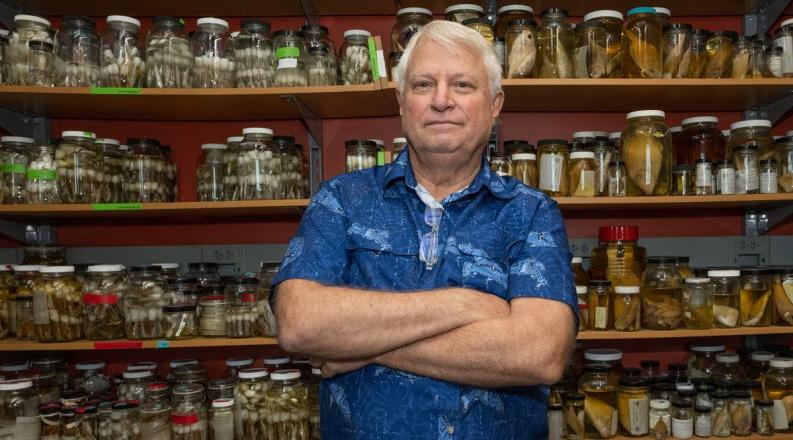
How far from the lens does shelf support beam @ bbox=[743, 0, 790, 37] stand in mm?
2746

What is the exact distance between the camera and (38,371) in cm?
239

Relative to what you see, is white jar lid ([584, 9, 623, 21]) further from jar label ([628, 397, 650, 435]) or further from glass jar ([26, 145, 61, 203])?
glass jar ([26, 145, 61, 203])

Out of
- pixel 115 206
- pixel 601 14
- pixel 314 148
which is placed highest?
pixel 601 14

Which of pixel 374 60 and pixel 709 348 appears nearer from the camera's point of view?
pixel 374 60

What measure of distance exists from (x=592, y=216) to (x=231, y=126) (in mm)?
1855

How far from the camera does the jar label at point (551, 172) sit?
233cm

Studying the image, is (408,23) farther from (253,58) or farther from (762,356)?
(762,356)

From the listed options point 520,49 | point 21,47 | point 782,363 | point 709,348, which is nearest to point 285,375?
point 520,49

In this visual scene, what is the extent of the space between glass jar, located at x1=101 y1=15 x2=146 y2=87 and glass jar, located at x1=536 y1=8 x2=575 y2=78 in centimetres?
163

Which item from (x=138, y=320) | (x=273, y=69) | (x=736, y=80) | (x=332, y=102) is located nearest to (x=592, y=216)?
(x=736, y=80)

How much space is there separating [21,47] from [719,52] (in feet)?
9.35

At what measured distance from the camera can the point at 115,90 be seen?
2.27 m

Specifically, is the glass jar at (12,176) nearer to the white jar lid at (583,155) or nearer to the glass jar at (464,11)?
the glass jar at (464,11)

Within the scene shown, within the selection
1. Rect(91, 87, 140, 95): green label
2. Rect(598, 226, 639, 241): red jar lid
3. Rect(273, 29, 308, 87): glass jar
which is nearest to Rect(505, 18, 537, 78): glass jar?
Rect(598, 226, 639, 241): red jar lid
